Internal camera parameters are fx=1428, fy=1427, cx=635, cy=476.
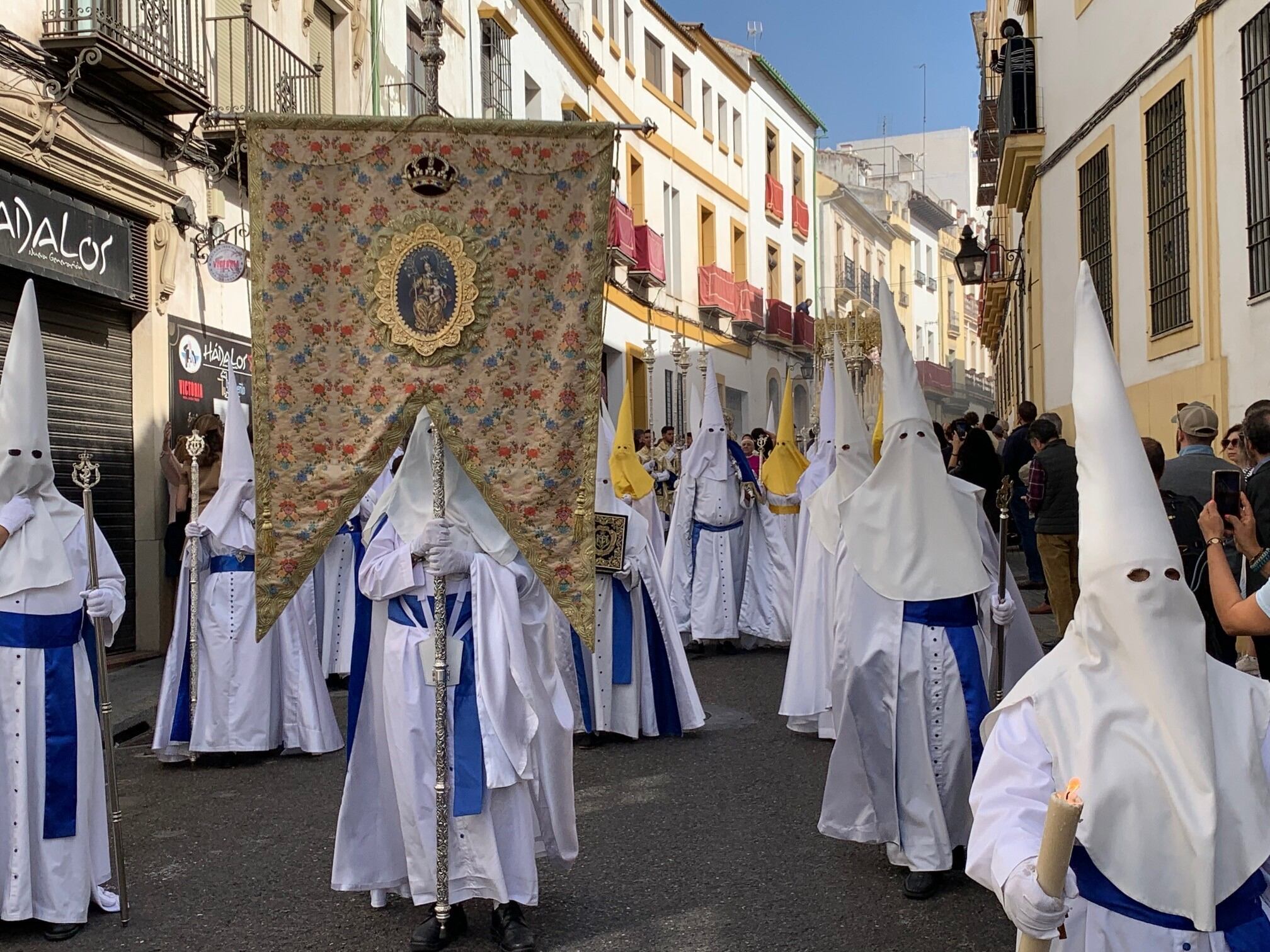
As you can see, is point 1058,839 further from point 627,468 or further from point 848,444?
point 627,468

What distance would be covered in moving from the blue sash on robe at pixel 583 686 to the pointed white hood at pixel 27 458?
3675 millimetres

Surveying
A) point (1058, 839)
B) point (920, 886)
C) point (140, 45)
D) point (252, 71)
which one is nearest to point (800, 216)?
point (252, 71)

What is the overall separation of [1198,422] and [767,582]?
5293 mm

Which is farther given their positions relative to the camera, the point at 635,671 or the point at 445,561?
the point at 635,671

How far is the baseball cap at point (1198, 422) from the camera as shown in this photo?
752 centimetres

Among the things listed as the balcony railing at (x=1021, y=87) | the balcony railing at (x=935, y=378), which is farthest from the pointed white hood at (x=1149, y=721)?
the balcony railing at (x=935, y=378)

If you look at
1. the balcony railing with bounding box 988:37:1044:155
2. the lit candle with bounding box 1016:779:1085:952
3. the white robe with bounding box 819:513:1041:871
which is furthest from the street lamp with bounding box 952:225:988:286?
the lit candle with bounding box 1016:779:1085:952

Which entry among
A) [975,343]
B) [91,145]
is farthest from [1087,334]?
[975,343]

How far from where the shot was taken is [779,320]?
34938 mm

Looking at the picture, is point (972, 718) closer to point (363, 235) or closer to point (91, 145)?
point (363, 235)

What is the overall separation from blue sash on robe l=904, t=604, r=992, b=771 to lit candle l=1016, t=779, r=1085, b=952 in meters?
3.02

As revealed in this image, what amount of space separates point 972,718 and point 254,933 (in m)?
2.80

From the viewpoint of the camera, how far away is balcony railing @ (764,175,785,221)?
3512 cm

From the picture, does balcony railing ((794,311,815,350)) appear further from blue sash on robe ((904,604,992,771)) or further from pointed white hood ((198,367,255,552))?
blue sash on robe ((904,604,992,771))
